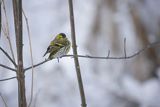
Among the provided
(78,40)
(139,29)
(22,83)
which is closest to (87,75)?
(78,40)

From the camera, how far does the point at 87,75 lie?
607 centimetres

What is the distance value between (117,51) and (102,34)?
285 mm

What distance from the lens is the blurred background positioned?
584 centimetres

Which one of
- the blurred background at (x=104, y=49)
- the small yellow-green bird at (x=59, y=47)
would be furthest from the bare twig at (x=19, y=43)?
the blurred background at (x=104, y=49)

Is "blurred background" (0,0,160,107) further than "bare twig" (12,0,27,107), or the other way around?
"blurred background" (0,0,160,107)

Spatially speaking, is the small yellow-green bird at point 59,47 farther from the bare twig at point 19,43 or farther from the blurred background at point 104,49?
the blurred background at point 104,49

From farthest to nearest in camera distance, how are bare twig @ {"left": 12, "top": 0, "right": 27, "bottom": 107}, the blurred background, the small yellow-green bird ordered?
the blurred background → the small yellow-green bird → bare twig @ {"left": 12, "top": 0, "right": 27, "bottom": 107}

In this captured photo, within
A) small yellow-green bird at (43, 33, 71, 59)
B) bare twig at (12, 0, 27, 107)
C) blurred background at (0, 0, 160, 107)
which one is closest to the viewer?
bare twig at (12, 0, 27, 107)

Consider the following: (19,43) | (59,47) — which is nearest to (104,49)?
(59,47)

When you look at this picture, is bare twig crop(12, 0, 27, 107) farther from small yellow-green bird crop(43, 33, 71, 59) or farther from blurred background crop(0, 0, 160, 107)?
blurred background crop(0, 0, 160, 107)

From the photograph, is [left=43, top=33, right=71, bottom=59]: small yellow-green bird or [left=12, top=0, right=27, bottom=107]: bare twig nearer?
[left=12, top=0, right=27, bottom=107]: bare twig

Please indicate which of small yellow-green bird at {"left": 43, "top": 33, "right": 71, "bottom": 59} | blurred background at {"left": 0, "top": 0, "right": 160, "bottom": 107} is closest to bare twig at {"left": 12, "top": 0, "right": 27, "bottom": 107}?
small yellow-green bird at {"left": 43, "top": 33, "right": 71, "bottom": 59}

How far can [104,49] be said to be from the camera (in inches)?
238

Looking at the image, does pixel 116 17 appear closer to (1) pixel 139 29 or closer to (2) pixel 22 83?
(1) pixel 139 29
